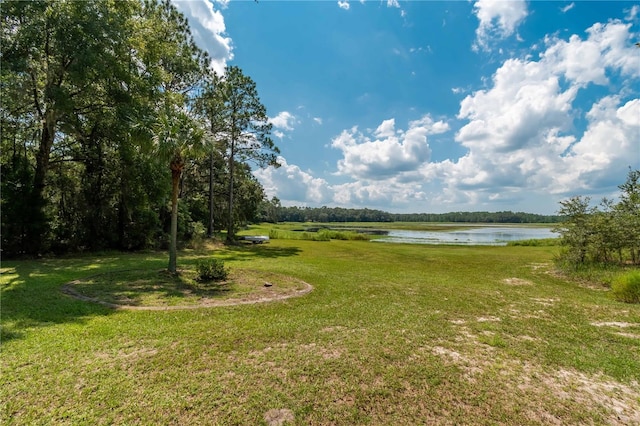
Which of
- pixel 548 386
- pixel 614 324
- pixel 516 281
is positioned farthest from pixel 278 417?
pixel 516 281

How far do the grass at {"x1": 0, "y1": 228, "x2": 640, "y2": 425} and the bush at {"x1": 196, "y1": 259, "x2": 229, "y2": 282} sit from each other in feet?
9.25

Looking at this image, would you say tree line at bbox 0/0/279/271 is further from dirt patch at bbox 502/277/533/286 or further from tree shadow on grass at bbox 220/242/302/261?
dirt patch at bbox 502/277/533/286

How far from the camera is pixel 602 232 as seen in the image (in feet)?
42.4

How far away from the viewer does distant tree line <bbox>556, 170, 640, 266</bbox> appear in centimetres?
1270

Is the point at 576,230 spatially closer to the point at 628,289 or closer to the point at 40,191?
the point at 628,289

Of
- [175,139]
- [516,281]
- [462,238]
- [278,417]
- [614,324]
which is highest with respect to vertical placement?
[175,139]

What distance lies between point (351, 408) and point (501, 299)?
282 inches

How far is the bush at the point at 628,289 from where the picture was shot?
28.5ft

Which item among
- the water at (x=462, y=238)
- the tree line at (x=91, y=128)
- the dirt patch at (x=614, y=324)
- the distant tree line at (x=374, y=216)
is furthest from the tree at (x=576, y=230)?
the distant tree line at (x=374, y=216)

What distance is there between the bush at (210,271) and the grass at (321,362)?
2.82 meters

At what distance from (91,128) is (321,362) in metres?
18.2

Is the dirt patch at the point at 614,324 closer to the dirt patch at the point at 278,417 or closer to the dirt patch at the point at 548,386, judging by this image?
the dirt patch at the point at 548,386

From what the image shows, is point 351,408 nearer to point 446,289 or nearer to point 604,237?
point 446,289

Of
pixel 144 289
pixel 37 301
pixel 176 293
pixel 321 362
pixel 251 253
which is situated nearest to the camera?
pixel 321 362
